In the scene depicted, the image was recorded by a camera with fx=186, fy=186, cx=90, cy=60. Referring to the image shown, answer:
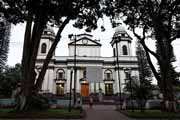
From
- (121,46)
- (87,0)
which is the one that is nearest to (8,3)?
(87,0)

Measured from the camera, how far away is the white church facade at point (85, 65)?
1721 inches

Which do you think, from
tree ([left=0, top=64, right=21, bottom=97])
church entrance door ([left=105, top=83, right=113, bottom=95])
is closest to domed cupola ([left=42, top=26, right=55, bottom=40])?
tree ([left=0, top=64, right=21, bottom=97])

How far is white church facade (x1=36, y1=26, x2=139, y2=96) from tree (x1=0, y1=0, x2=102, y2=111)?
27.9m

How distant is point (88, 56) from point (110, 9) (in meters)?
30.7

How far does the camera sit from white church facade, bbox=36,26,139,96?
1721 inches

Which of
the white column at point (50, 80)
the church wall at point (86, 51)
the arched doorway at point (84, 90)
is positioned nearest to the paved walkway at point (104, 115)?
the arched doorway at point (84, 90)

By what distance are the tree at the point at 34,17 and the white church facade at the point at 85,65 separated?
27.9m

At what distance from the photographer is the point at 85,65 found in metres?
44.5

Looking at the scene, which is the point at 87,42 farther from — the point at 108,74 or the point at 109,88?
the point at 109,88

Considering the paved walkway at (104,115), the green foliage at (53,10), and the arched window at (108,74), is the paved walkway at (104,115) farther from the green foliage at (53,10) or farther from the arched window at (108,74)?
the arched window at (108,74)

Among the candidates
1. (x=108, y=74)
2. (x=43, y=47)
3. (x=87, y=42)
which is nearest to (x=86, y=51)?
(x=87, y=42)

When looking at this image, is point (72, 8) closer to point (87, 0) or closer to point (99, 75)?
point (87, 0)

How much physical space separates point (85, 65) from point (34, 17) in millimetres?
30052

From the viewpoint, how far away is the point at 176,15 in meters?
16.5
